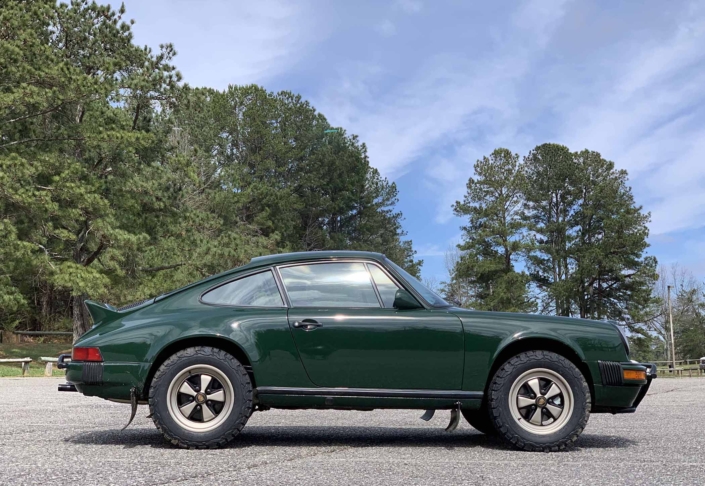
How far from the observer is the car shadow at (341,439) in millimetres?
5582

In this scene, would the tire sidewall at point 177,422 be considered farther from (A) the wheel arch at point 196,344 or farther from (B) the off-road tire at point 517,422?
(B) the off-road tire at point 517,422

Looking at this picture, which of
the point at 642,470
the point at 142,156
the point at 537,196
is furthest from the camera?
the point at 537,196

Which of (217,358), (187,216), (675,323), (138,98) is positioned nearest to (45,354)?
(187,216)

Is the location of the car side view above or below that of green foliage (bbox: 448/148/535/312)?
below

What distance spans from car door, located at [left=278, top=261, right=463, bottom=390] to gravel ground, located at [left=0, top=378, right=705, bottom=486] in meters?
0.52

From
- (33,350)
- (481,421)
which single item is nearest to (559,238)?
(33,350)

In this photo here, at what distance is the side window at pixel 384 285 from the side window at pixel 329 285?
5 centimetres

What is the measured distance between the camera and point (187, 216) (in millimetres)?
31516

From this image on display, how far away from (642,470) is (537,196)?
56.1m

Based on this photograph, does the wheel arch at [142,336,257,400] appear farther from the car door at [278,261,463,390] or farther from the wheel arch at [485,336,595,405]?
the wheel arch at [485,336,595,405]

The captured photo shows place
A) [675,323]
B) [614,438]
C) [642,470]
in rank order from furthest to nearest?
[675,323]
[614,438]
[642,470]

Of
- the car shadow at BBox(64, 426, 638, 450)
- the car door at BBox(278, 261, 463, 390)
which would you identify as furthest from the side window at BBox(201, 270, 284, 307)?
the car shadow at BBox(64, 426, 638, 450)

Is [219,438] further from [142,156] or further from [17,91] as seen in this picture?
[142,156]

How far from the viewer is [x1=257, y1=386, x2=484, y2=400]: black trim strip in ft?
17.3
